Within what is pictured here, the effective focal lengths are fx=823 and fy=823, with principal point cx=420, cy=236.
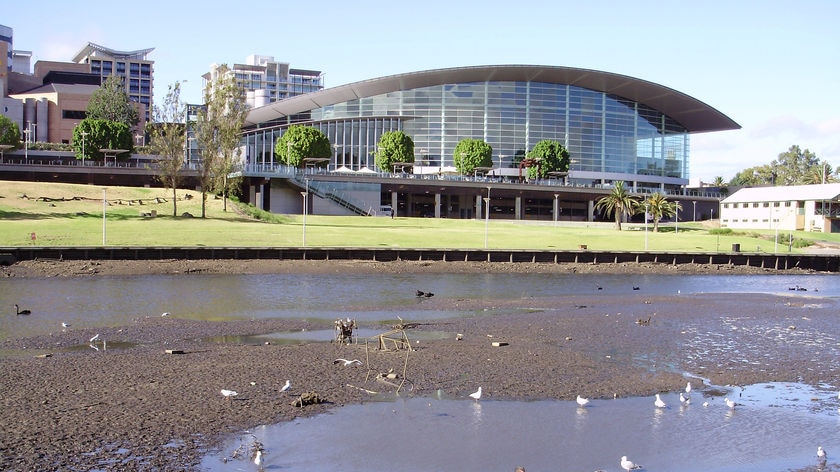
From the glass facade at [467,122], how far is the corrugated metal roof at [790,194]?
1107 inches

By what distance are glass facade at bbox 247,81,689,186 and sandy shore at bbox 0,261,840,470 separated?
108 m

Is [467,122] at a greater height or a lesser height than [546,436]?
greater

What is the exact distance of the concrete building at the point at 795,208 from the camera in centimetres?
10672

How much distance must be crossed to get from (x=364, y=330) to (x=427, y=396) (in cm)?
957

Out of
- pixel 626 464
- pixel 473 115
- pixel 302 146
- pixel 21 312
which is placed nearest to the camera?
pixel 626 464

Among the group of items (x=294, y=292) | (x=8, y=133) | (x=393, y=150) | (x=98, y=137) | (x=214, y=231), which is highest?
(x=8, y=133)

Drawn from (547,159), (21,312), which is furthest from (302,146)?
(21,312)

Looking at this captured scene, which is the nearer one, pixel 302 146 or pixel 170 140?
pixel 170 140

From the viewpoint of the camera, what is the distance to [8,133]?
452ft

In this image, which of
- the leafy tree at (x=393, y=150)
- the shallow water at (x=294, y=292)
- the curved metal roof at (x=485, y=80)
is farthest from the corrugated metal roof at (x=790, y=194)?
the shallow water at (x=294, y=292)

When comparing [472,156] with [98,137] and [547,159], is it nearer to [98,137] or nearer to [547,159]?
[547,159]

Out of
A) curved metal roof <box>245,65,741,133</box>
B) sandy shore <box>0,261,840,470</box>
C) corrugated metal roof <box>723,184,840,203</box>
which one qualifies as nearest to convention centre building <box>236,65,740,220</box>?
curved metal roof <box>245,65,741,133</box>

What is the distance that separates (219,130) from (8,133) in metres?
78.1

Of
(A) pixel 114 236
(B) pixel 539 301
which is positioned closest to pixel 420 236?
(A) pixel 114 236
